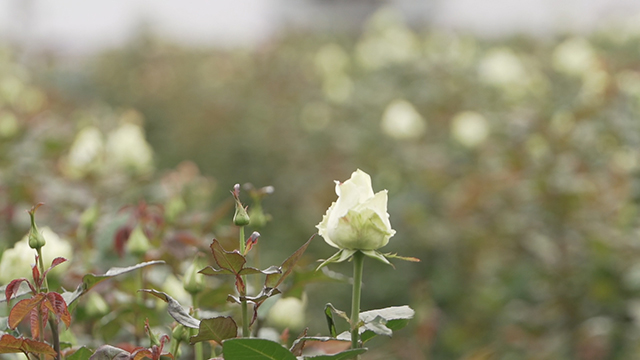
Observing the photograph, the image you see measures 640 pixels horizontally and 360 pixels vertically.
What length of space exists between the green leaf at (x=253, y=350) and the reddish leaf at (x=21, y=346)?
189mm

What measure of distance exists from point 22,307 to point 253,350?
24 cm

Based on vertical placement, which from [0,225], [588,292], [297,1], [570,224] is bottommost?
[588,292]

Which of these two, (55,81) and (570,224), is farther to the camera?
(55,81)

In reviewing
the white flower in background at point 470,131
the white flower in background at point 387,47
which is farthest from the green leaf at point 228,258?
the white flower in background at point 387,47

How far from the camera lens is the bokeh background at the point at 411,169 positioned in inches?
73.1

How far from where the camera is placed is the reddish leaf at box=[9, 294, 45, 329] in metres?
0.70

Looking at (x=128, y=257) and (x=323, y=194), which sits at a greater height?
(x=128, y=257)

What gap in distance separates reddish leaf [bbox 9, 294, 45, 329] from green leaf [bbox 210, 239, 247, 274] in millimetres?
170

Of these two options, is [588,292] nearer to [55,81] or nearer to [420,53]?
[420,53]

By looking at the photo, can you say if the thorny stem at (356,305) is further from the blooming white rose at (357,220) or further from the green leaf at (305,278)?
the green leaf at (305,278)

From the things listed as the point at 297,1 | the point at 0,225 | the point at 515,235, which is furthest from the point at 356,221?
the point at 297,1

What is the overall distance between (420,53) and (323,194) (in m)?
1.57

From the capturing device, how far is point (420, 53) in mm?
4672

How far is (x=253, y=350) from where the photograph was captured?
643 mm
